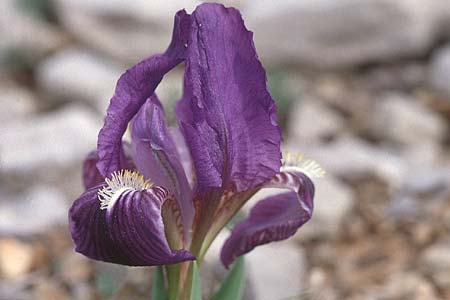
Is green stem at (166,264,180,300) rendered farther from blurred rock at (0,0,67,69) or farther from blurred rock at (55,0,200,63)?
blurred rock at (0,0,67,69)

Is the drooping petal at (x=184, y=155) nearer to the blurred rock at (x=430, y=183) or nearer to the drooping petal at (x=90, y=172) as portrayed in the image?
the drooping petal at (x=90, y=172)

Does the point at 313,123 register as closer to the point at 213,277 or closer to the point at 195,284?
the point at 213,277

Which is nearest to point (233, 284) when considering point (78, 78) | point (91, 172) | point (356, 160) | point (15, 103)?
point (91, 172)

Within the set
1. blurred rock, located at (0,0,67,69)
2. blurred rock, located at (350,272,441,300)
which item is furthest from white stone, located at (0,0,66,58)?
blurred rock, located at (350,272,441,300)

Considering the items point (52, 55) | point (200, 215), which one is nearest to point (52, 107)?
point (52, 55)

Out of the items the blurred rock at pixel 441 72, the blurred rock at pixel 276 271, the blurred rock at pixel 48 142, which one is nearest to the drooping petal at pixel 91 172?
the blurred rock at pixel 276 271

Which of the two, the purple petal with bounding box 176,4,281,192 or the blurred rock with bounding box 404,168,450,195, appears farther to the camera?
the blurred rock with bounding box 404,168,450,195

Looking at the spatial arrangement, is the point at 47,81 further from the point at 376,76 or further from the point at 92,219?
the point at 92,219
